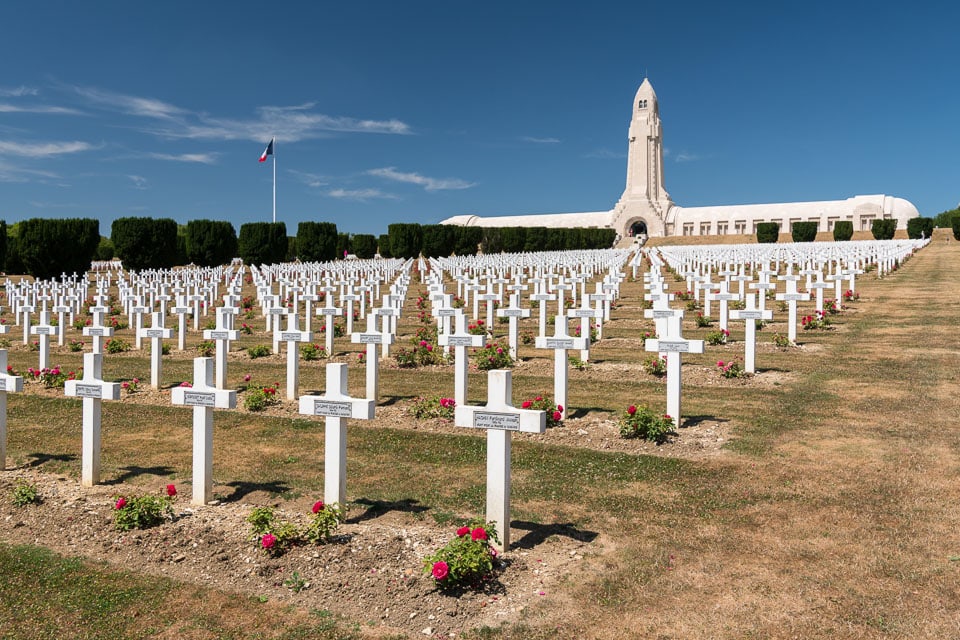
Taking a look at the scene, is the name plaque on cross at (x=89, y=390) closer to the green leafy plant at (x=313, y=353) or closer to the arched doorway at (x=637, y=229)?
the green leafy plant at (x=313, y=353)

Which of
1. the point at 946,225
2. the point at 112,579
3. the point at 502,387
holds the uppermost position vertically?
the point at 946,225

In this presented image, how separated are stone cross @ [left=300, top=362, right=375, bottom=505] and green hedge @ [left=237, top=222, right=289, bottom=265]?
3898cm

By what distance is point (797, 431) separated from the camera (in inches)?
286

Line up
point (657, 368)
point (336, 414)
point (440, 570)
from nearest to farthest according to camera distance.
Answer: point (440, 570) → point (336, 414) → point (657, 368)

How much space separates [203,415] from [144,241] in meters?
35.0

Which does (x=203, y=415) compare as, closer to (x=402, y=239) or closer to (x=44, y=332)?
(x=44, y=332)

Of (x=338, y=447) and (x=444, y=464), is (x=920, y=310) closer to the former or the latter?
(x=444, y=464)

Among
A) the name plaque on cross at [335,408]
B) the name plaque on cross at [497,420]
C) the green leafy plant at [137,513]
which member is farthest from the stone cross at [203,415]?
the name plaque on cross at [497,420]

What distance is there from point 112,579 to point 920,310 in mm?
18174

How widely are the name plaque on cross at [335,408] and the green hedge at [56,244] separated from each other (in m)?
32.8

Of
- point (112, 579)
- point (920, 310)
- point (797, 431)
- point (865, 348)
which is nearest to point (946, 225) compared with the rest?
point (920, 310)

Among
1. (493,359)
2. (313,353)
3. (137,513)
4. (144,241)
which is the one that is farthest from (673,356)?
(144,241)

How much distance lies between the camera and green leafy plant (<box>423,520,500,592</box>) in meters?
3.87

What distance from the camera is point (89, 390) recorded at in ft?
18.6
